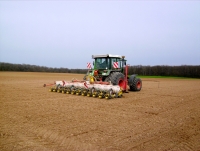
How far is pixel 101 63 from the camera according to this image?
14.4 metres

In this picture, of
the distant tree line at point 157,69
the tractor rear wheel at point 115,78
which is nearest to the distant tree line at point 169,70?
the distant tree line at point 157,69

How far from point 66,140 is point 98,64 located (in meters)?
9.64

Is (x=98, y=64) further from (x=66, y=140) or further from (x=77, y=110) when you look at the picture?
(x=66, y=140)

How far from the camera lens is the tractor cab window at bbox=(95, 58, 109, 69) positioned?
14.2 meters

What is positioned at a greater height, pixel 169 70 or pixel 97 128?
pixel 169 70

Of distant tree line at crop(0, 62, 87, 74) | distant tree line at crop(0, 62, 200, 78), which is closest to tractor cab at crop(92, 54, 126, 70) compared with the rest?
distant tree line at crop(0, 62, 200, 78)

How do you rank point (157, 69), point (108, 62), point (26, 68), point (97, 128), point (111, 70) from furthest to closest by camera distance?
point (26, 68) < point (157, 69) < point (108, 62) < point (111, 70) < point (97, 128)

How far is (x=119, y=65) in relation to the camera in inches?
577

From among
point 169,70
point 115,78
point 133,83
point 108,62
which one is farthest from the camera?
point 169,70

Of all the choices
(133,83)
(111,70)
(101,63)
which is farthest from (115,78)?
(133,83)

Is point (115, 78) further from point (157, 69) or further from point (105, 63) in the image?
point (157, 69)

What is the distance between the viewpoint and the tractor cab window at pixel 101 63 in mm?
14154

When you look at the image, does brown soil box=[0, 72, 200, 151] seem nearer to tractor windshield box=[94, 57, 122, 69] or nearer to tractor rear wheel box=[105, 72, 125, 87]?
tractor rear wheel box=[105, 72, 125, 87]

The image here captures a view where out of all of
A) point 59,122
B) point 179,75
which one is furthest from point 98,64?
point 179,75
